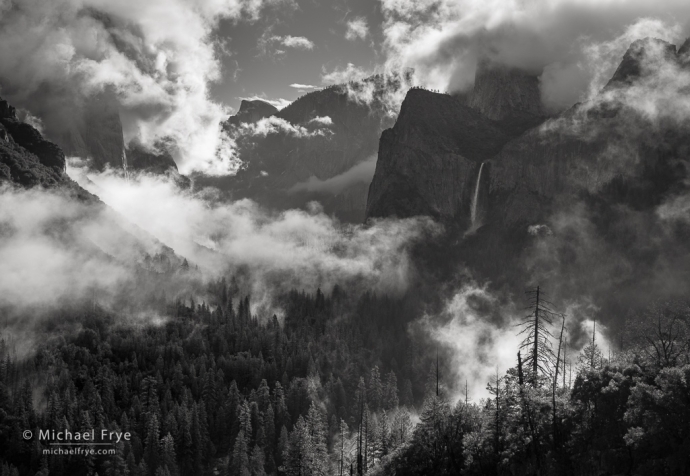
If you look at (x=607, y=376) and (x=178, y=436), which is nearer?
(x=607, y=376)

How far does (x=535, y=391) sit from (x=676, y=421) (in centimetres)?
2249

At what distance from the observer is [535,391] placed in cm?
7969

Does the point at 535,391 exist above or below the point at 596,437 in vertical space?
above

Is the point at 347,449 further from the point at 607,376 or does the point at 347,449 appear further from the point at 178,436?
the point at 607,376

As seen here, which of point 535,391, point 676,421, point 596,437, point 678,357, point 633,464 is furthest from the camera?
point 535,391

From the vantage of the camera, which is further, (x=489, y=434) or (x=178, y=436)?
(x=178, y=436)

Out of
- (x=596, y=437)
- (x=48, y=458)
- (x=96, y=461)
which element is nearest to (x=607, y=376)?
(x=596, y=437)

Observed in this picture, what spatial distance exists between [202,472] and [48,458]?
4756 centimetres

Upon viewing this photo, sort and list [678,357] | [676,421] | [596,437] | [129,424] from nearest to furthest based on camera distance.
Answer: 1. [676,421]
2. [596,437]
3. [678,357]
4. [129,424]

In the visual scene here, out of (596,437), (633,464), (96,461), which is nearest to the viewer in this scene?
(633,464)

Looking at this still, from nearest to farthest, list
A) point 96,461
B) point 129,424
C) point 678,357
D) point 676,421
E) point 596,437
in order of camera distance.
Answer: point 676,421 → point 596,437 → point 678,357 → point 96,461 → point 129,424

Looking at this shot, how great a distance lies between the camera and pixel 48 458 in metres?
183

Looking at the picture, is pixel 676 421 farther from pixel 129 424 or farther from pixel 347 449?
pixel 129 424

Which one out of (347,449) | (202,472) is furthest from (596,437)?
(202,472)
